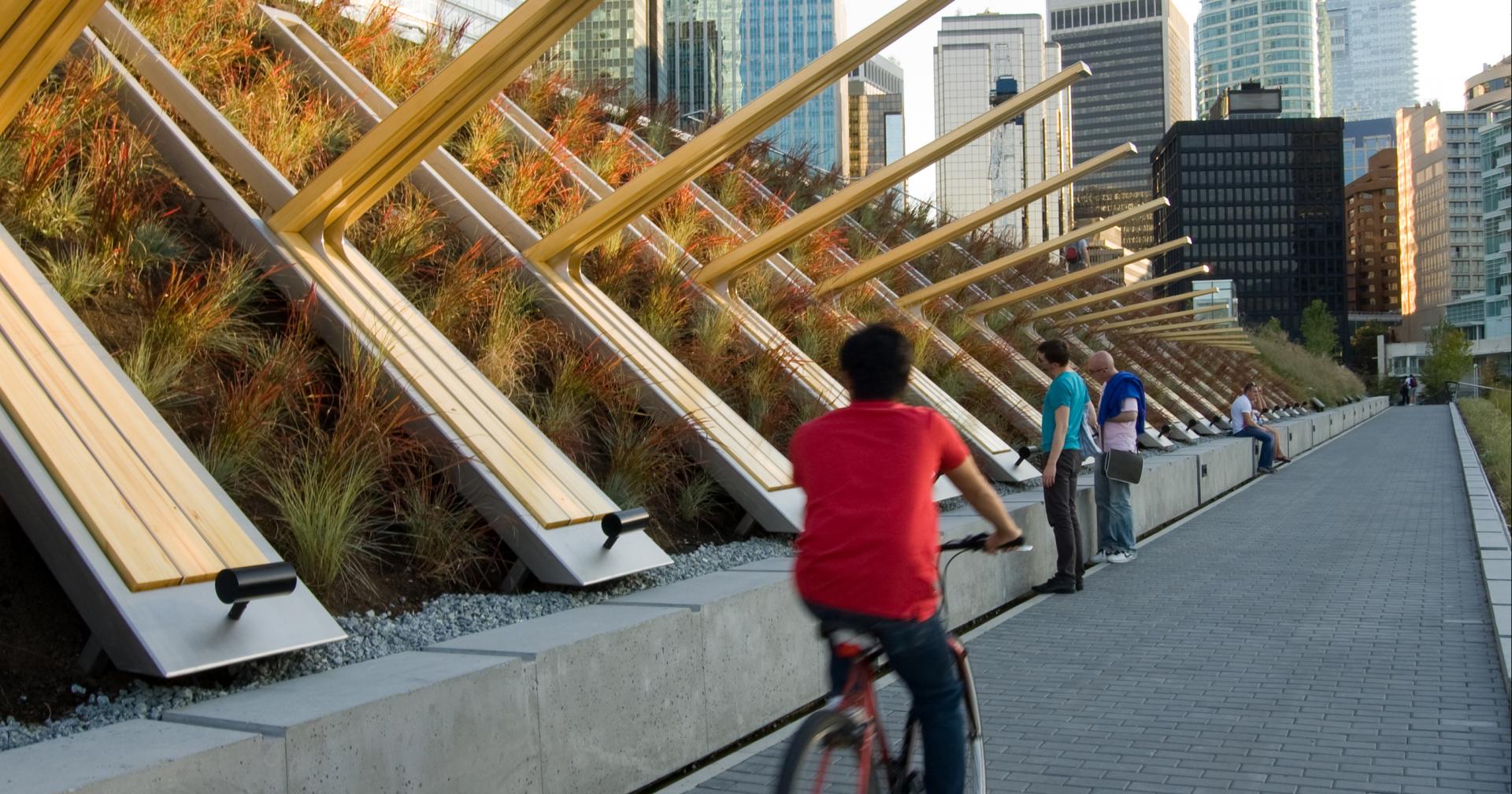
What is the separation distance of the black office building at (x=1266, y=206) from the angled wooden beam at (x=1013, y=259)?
135 meters

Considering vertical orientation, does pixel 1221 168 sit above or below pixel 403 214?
above

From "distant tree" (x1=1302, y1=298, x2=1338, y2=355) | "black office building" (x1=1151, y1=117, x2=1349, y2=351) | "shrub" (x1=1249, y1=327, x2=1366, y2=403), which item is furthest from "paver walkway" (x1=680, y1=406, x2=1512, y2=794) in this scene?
"black office building" (x1=1151, y1=117, x2=1349, y2=351)

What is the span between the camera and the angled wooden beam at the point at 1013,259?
49.6 ft

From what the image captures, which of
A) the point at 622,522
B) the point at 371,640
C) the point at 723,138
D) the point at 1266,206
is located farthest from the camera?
the point at 1266,206

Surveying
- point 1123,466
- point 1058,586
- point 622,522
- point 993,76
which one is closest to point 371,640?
point 622,522

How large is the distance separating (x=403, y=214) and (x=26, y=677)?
492cm

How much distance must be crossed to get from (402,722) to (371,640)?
46.6 inches

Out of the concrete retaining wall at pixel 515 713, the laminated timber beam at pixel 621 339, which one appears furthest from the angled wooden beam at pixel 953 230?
the concrete retaining wall at pixel 515 713

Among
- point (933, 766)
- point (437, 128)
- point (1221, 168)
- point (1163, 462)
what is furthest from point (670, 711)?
point (1221, 168)

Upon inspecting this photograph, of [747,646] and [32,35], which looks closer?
[32,35]

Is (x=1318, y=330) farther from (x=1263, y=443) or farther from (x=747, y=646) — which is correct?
(x=747, y=646)

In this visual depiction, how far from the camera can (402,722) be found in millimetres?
→ 3885

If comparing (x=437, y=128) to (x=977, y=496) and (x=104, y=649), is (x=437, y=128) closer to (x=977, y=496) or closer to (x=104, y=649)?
(x=104, y=649)

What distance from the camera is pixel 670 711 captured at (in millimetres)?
5105
